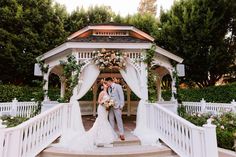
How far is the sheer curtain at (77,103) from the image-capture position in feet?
19.4

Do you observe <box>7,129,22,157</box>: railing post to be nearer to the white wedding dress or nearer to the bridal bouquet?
the white wedding dress

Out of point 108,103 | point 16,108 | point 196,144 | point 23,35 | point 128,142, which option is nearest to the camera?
point 196,144

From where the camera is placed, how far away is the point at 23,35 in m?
14.5

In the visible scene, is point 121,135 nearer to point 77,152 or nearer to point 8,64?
point 77,152

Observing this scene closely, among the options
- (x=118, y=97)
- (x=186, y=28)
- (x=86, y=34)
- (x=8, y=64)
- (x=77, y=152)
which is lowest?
(x=77, y=152)

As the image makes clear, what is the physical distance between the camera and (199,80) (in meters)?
15.4

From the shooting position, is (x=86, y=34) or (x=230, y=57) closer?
(x=86, y=34)

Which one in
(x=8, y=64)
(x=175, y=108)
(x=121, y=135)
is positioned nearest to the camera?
(x=121, y=135)

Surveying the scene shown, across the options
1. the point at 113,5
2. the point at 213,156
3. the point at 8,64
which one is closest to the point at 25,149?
the point at 213,156

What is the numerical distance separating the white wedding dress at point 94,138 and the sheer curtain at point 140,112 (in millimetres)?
900

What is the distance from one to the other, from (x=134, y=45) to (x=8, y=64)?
11407mm

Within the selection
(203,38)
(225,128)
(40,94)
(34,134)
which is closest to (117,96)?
(34,134)

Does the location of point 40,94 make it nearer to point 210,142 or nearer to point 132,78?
point 132,78

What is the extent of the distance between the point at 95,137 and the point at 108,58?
262 cm
